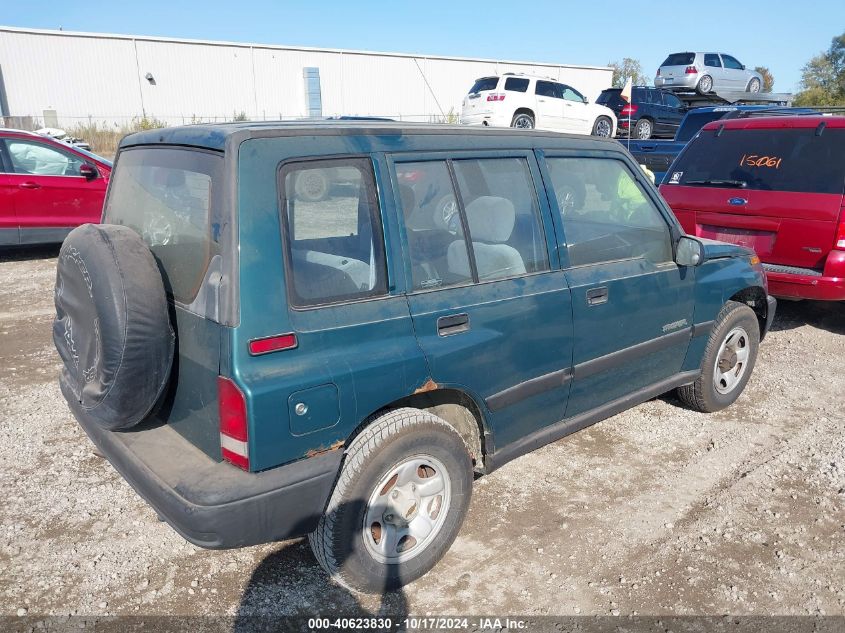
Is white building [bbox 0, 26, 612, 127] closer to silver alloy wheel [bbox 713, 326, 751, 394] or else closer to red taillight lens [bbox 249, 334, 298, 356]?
silver alloy wheel [bbox 713, 326, 751, 394]

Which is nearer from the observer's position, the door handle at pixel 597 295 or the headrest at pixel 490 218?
the headrest at pixel 490 218

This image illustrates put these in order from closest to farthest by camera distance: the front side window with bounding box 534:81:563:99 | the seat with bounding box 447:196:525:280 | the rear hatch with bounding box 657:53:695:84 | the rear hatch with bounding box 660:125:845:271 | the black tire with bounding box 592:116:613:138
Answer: the seat with bounding box 447:196:525:280 < the rear hatch with bounding box 660:125:845:271 < the front side window with bounding box 534:81:563:99 < the black tire with bounding box 592:116:613:138 < the rear hatch with bounding box 657:53:695:84

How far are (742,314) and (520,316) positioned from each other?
7.15 ft

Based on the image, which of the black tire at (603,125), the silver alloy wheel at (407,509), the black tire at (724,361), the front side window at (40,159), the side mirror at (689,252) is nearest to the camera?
the silver alloy wheel at (407,509)

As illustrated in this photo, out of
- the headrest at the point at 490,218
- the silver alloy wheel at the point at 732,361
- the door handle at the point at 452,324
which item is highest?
the headrest at the point at 490,218

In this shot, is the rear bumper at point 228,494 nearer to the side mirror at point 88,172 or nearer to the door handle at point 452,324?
the door handle at point 452,324

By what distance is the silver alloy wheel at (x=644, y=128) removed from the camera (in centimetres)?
2109

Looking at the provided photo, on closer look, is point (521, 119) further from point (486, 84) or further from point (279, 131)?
point (279, 131)

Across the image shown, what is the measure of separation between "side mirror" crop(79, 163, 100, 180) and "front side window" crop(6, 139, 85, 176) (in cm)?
10

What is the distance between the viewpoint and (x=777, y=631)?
263 cm

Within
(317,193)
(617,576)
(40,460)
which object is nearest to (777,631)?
(617,576)

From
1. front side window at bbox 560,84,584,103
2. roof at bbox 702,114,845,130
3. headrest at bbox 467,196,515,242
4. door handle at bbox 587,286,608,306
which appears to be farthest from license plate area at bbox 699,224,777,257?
front side window at bbox 560,84,584,103

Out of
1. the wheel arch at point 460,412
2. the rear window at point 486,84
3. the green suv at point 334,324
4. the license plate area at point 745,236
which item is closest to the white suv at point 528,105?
the rear window at point 486,84

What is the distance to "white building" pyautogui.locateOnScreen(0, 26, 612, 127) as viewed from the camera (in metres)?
30.4
